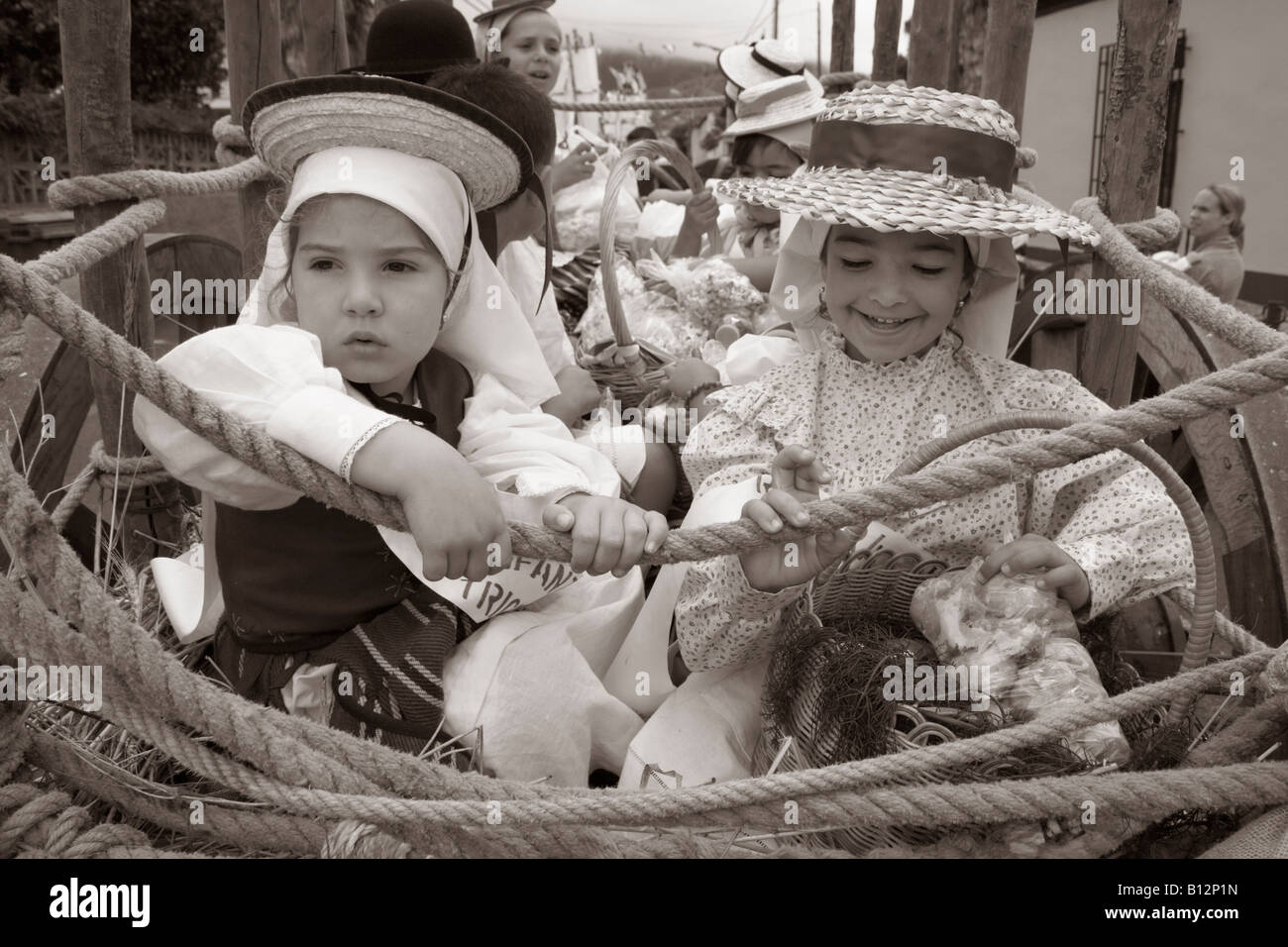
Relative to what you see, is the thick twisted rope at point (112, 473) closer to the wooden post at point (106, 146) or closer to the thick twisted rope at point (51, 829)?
the wooden post at point (106, 146)

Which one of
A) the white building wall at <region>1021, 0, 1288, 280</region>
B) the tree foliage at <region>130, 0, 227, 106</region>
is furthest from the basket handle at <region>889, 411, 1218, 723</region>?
the tree foliage at <region>130, 0, 227, 106</region>

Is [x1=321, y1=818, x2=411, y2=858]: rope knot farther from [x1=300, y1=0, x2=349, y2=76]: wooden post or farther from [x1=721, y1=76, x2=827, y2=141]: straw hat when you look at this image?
[x1=721, y1=76, x2=827, y2=141]: straw hat

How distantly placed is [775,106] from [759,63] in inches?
22.0

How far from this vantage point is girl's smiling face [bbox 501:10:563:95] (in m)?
3.74

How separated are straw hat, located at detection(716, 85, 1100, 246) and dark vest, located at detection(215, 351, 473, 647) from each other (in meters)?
0.85

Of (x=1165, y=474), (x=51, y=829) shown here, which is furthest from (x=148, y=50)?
(x=1165, y=474)

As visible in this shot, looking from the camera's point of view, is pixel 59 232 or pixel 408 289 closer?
pixel 408 289

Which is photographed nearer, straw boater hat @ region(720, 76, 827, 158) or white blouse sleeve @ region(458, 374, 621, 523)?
white blouse sleeve @ region(458, 374, 621, 523)
